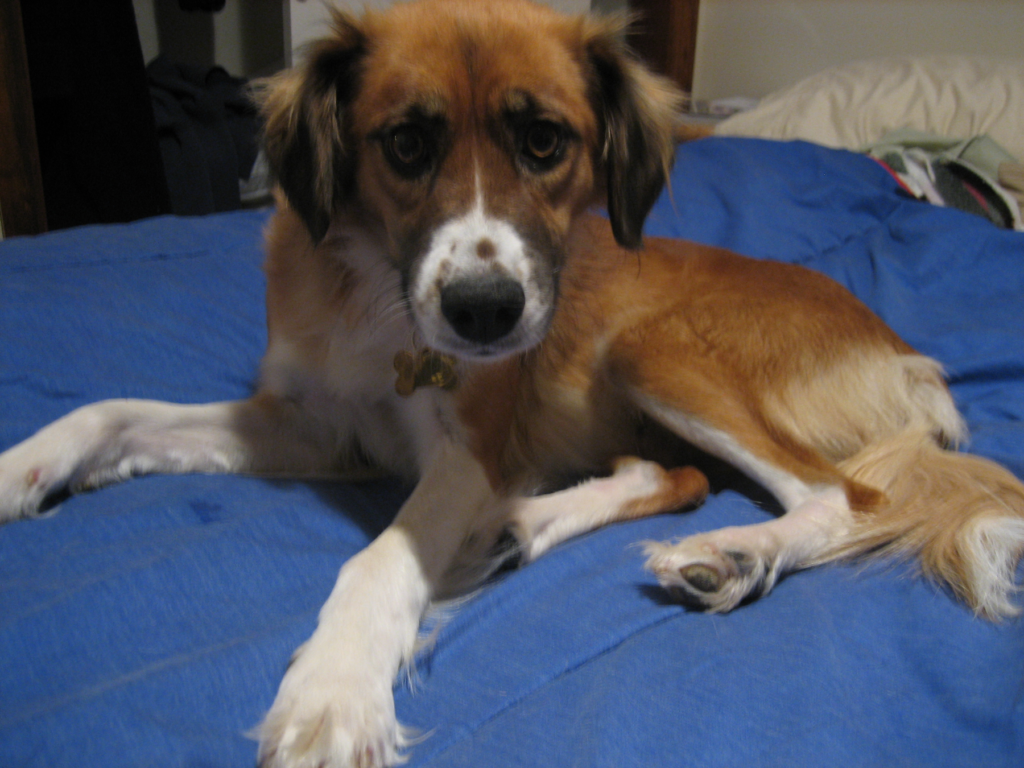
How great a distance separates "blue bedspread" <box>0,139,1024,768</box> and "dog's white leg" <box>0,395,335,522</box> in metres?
0.06

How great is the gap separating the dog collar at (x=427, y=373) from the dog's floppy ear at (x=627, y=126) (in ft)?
1.50

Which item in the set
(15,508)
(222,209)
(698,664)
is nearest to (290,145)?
(15,508)

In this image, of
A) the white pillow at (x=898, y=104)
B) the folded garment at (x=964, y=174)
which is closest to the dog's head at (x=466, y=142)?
the folded garment at (x=964, y=174)

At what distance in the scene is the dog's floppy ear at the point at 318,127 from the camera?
50.9 inches

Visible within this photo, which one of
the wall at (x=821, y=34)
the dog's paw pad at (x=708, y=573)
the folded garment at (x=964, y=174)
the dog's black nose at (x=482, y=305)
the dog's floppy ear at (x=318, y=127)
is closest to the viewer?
the dog's black nose at (x=482, y=305)

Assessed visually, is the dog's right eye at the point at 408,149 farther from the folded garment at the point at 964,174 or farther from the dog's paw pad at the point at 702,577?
the folded garment at the point at 964,174

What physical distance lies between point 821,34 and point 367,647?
15.6 feet

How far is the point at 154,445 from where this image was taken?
140 cm

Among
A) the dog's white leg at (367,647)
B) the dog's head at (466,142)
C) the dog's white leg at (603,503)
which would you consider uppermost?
the dog's head at (466,142)

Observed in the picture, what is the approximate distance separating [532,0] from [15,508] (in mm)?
1358

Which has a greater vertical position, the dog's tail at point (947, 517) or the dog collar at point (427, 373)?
the dog collar at point (427, 373)

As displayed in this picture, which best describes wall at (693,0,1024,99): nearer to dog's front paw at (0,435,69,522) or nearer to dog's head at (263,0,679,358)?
dog's head at (263,0,679,358)

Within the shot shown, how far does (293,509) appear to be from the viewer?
1327 millimetres

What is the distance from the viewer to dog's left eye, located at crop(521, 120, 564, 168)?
4.10 feet
